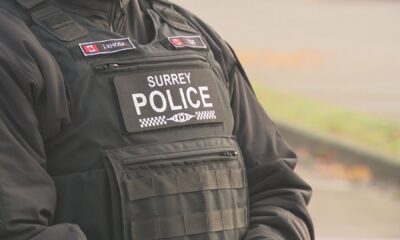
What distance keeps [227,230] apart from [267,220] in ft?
0.45

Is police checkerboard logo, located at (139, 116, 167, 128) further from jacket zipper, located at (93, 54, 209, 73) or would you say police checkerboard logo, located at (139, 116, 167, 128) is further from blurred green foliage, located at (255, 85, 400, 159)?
blurred green foliage, located at (255, 85, 400, 159)

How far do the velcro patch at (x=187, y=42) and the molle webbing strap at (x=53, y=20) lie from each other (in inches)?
9.3

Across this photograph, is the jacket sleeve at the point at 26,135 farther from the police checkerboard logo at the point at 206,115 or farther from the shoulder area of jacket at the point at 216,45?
the shoulder area of jacket at the point at 216,45

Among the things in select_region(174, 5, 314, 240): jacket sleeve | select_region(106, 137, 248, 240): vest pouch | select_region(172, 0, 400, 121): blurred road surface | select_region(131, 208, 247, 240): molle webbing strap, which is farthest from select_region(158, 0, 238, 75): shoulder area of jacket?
select_region(172, 0, 400, 121): blurred road surface

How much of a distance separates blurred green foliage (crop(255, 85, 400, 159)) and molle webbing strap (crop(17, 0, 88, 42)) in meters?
6.37

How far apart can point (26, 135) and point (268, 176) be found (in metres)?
0.67

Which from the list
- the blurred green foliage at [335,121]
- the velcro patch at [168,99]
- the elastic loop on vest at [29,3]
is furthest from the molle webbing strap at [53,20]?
the blurred green foliage at [335,121]

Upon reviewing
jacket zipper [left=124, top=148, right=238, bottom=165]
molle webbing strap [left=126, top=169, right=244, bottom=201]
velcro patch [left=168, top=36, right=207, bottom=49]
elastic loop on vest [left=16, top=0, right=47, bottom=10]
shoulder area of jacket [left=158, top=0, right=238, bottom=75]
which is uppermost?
elastic loop on vest [left=16, top=0, right=47, bottom=10]

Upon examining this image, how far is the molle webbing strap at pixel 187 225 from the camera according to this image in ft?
7.66

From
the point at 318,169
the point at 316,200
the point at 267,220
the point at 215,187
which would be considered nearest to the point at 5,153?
the point at 215,187

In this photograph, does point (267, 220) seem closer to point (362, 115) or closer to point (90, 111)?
point (90, 111)

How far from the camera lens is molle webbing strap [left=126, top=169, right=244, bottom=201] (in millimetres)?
2340

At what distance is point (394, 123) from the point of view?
9594 mm

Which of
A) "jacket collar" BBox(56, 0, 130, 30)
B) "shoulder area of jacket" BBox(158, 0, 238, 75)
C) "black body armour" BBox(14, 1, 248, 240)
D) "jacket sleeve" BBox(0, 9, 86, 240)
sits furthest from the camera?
"shoulder area of jacket" BBox(158, 0, 238, 75)
